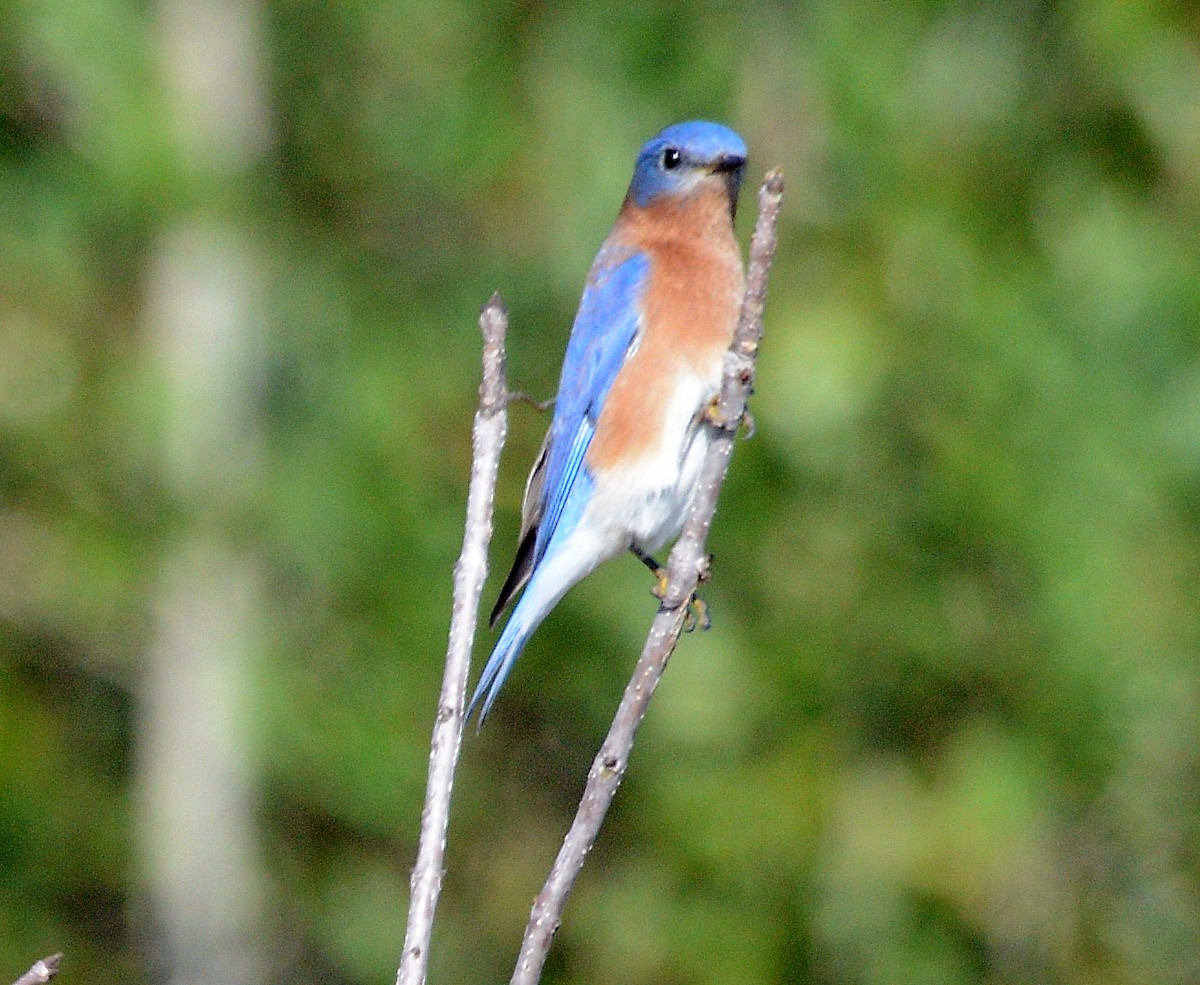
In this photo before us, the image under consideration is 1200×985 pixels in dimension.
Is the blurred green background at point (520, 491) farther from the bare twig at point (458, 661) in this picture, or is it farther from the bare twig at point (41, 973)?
the bare twig at point (41, 973)

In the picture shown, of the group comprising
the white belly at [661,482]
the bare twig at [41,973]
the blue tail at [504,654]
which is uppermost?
the white belly at [661,482]

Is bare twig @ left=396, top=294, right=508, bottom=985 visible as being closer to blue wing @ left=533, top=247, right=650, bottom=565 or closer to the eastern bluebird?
the eastern bluebird

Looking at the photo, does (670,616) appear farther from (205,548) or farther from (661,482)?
(205,548)

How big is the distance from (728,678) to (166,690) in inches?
121

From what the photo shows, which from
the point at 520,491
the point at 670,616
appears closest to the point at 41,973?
the point at 670,616

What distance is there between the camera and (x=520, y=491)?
7.11 metres

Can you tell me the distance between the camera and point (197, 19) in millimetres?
8586

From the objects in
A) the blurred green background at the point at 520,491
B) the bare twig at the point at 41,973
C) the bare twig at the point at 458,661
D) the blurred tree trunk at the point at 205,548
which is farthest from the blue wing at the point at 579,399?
the blurred tree trunk at the point at 205,548

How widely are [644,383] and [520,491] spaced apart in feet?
9.04

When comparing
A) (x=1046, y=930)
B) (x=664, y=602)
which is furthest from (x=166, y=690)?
(x=664, y=602)

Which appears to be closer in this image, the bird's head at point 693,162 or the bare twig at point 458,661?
the bare twig at point 458,661

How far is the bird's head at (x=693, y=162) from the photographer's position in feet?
15.3

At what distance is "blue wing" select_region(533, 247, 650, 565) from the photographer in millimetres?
4539

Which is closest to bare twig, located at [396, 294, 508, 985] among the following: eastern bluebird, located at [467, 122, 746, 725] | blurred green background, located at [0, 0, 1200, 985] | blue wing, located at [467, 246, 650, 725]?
eastern bluebird, located at [467, 122, 746, 725]
